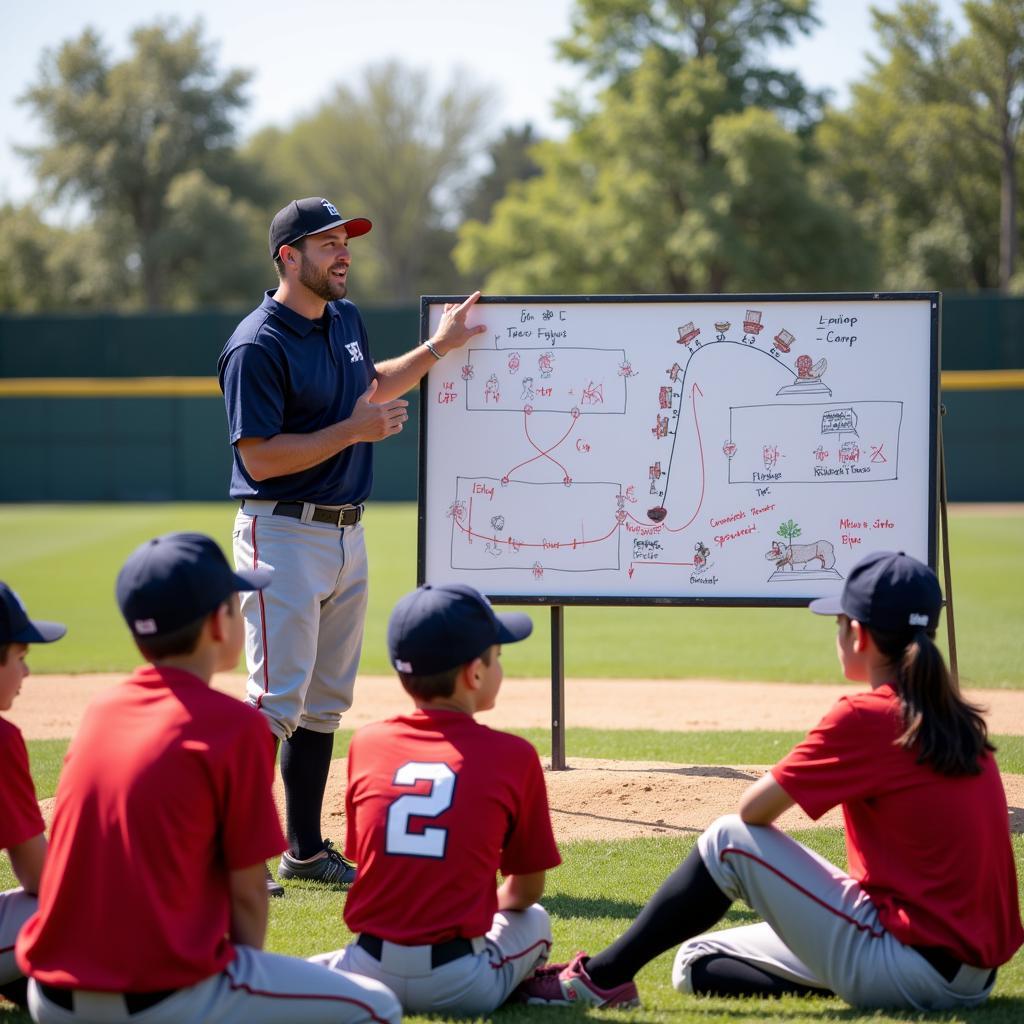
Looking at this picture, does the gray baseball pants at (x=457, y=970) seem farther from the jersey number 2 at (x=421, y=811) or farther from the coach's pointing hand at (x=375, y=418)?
the coach's pointing hand at (x=375, y=418)

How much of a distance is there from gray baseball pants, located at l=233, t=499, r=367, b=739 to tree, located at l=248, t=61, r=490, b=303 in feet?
160

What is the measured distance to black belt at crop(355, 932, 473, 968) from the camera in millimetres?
3018

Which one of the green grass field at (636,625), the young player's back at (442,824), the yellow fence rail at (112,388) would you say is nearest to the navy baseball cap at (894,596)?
the young player's back at (442,824)

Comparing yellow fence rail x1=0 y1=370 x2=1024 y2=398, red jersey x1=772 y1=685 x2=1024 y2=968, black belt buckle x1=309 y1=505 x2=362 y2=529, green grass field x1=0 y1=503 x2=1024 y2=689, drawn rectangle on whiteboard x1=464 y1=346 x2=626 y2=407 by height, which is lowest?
green grass field x1=0 y1=503 x2=1024 y2=689

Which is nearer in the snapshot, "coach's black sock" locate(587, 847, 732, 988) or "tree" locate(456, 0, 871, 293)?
"coach's black sock" locate(587, 847, 732, 988)

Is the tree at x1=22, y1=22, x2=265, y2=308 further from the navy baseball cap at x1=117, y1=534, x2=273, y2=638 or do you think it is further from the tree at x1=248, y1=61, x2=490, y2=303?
the navy baseball cap at x1=117, y1=534, x2=273, y2=638

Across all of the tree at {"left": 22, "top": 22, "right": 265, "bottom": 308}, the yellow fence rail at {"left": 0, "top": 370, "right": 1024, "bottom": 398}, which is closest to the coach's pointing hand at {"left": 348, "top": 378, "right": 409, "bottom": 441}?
the yellow fence rail at {"left": 0, "top": 370, "right": 1024, "bottom": 398}

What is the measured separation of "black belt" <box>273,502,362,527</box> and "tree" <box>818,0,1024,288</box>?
34418mm

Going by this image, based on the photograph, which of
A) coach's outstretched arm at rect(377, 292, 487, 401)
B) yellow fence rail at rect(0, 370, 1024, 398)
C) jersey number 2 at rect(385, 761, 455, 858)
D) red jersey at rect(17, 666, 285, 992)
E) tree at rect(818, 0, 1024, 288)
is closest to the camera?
red jersey at rect(17, 666, 285, 992)

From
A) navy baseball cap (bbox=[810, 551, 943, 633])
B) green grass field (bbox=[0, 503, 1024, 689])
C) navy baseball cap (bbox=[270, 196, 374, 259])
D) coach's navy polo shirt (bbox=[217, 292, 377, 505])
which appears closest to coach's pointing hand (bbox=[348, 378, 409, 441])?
coach's navy polo shirt (bbox=[217, 292, 377, 505])

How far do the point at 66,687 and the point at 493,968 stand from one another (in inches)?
243

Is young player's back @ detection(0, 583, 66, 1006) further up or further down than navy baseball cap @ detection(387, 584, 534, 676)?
further down

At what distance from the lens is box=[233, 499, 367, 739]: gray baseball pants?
4.42 metres

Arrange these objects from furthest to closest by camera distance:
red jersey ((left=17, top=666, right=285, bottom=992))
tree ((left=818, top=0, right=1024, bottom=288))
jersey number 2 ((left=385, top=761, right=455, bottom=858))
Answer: tree ((left=818, top=0, right=1024, bottom=288)), jersey number 2 ((left=385, top=761, right=455, bottom=858)), red jersey ((left=17, top=666, right=285, bottom=992))
